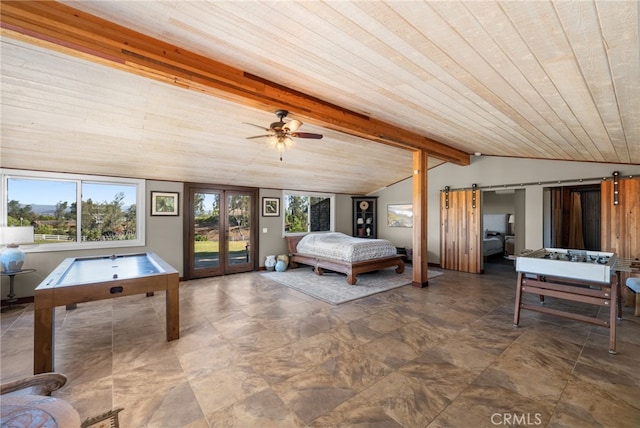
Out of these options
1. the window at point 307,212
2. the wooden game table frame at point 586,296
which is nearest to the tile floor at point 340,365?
the wooden game table frame at point 586,296

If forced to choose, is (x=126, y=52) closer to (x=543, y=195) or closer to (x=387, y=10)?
(x=387, y=10)

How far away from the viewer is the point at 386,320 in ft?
12.3

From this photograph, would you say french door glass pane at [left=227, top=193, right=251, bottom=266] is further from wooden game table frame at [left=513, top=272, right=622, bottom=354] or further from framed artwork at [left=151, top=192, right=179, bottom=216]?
wooden game table frame at [left=513, top=272, right=622, bottom=354]

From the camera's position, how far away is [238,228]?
6922 millimetres

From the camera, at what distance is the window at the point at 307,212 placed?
7.89 m

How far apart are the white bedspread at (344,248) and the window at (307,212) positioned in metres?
0.87

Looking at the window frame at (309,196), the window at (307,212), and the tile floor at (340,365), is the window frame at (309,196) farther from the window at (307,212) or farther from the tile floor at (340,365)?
the tile floor at (340,365)

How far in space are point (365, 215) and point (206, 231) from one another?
16.2 ft

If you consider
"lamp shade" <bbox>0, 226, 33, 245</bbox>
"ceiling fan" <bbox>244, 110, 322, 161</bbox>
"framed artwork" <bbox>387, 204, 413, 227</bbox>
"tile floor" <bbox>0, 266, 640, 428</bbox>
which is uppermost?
"ceiling fan" <bbox>244, 110, 322, 161</bbox>

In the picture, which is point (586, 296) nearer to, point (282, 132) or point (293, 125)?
point (293, 125)

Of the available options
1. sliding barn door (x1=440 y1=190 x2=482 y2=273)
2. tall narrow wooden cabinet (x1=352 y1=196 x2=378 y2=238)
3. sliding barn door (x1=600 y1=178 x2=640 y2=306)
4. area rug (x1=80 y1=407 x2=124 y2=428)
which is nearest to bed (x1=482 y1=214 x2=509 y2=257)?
sliding barn door (x1=440 y1=190 x2=482 y2=273)

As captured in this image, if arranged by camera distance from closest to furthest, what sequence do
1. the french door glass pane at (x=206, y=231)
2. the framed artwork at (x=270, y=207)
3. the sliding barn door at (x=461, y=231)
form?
the french door glass pane at (x=206, y=231) → the sliding barn door at (x=461, y=231) → the framed artwork at (x=270, y=207)

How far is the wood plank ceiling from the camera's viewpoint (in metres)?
1.72

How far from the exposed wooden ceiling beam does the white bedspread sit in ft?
9.76
